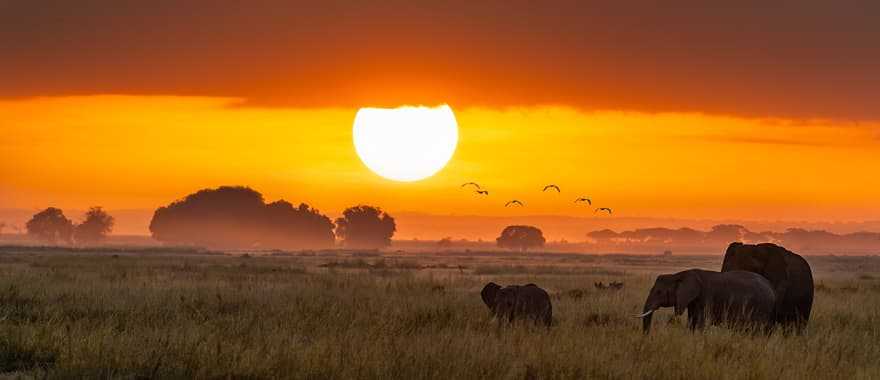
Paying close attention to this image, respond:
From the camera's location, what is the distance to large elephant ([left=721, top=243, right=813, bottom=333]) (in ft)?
63.1

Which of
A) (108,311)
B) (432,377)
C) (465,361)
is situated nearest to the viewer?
(432,377)

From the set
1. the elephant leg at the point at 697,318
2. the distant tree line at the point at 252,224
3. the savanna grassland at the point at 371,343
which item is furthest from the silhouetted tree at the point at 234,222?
the elephant leg at the point at 697,318

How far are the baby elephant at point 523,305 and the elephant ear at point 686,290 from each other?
2546 mm

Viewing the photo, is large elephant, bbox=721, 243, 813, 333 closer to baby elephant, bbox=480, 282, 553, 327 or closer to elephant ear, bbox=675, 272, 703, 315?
elephant ear, bbox=675, 272, 703, 315

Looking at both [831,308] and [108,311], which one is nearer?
[108,311]

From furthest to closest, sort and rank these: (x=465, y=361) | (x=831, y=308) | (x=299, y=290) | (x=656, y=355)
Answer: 1. (x=299, y=290)
2. (x=831, y=308)
3. (x=656, y=355)
4. (x=465, y=361)

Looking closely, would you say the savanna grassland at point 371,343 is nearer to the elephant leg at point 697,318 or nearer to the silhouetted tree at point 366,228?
the elephant leg at point 697,318

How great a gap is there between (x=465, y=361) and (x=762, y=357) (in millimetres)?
4534

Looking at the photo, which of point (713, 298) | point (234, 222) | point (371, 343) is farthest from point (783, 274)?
Result: point (234, 222)

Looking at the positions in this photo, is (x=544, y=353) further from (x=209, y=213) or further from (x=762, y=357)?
(x=209, y=213)

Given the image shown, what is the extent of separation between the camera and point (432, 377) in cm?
1158

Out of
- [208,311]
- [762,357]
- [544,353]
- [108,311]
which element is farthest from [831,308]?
[108,311]

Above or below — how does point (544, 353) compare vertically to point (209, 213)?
below

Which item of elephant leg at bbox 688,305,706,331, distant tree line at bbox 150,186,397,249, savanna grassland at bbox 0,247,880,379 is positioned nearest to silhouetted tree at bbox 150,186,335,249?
distant tree line at bbox 150,186,397,249
